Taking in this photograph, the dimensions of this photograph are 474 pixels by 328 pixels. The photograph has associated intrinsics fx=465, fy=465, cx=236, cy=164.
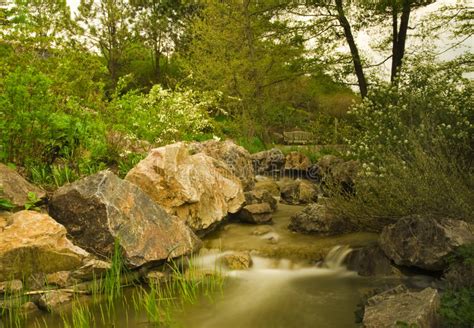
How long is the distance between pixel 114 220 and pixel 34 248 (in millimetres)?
1180

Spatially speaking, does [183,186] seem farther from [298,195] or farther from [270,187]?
[270,187]

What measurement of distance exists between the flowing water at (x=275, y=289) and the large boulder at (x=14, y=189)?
2.20 meters

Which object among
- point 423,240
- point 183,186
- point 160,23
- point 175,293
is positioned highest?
point 160,23

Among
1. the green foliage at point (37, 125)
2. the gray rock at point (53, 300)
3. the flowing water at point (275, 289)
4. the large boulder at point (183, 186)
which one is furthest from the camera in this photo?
the large boulder at point (183, 186)

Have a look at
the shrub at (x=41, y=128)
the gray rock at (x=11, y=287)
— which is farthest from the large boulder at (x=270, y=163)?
the gray rock at (x=11, y=287)

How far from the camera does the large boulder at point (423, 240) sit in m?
6.27

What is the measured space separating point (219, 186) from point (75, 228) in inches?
158

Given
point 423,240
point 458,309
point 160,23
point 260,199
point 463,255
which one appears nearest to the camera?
point 458,309

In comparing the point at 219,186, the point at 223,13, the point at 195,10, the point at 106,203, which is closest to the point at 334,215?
the point at 219,186

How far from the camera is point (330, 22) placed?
59.6 ft

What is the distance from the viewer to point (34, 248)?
6211mm

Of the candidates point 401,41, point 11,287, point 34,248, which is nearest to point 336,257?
point 34,248

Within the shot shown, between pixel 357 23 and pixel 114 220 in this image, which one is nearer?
pixel 114 220

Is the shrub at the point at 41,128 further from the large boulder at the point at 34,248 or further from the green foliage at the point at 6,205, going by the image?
the large boulder at the point at 34,248
